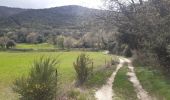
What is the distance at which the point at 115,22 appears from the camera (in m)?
49.8

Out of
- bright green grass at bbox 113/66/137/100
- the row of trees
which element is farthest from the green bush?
the row of trees

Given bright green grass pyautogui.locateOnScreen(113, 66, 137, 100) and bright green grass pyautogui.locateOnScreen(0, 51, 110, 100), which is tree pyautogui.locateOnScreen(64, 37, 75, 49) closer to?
bright green grass pyautogui.locateOnScreen(0, 51, 110, 100)

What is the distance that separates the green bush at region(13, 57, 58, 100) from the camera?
49.6 feet

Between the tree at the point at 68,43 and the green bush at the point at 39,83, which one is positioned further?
the tree at the point at 68,43

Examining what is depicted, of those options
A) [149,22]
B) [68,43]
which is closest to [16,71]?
[149,22]

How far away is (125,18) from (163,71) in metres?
14.4

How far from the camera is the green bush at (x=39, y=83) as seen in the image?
15.1 meters

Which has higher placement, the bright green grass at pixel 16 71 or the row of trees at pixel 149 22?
the row of trees at pixel 149 22

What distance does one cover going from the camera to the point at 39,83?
49.9ft

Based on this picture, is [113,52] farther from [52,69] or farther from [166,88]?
[52,69]

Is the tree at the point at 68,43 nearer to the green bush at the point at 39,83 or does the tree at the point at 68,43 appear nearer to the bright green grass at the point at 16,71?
the bright green grass at the point at 16,71

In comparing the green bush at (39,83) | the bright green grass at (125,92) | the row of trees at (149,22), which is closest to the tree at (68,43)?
the row of trees at (149,22)

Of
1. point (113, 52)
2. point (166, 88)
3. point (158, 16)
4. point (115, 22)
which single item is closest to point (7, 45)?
point (113, 52)

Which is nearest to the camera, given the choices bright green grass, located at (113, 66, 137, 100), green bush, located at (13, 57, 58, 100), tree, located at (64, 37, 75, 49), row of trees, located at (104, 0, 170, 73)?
green bush, located at (13, 57, 58, 100)
